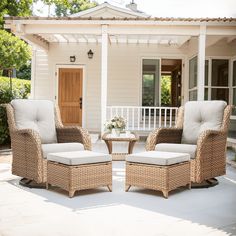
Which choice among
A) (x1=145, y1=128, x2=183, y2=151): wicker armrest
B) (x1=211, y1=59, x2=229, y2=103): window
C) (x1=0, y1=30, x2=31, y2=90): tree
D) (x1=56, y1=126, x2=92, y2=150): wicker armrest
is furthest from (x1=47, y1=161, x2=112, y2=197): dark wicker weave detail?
(x1=0, y1=30, x2=31, y2=90): tree

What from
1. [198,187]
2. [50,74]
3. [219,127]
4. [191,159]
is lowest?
[198,187]

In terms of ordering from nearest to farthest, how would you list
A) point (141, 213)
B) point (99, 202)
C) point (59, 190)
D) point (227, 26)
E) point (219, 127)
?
point (141, 213)
point (99, 202)
point (59, 190)
point (219, 127)
point (227, 26)

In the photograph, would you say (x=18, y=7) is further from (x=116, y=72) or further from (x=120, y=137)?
(x=120, y=137)

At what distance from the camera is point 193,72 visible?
10680 millimetres

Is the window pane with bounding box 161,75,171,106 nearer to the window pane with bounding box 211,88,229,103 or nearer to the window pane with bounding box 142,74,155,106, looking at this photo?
the window pane with bounding box 142,74,155,106

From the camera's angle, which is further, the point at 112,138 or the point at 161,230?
the point at 112,138

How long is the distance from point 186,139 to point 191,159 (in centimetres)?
63

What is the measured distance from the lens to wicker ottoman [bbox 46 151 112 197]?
4016 millimetres

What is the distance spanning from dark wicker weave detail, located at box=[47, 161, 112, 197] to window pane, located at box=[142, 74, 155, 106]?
23.1ft

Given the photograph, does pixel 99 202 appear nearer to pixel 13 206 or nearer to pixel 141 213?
pixel 141 213

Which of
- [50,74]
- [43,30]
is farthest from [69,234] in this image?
[50,74]

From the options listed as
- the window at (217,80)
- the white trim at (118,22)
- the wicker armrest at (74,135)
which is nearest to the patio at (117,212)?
the wicker armrest at (74,135)

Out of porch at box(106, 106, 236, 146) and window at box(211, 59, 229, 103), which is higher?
window at box(211, 59, 229, 103)

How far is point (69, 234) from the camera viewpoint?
113 inches
